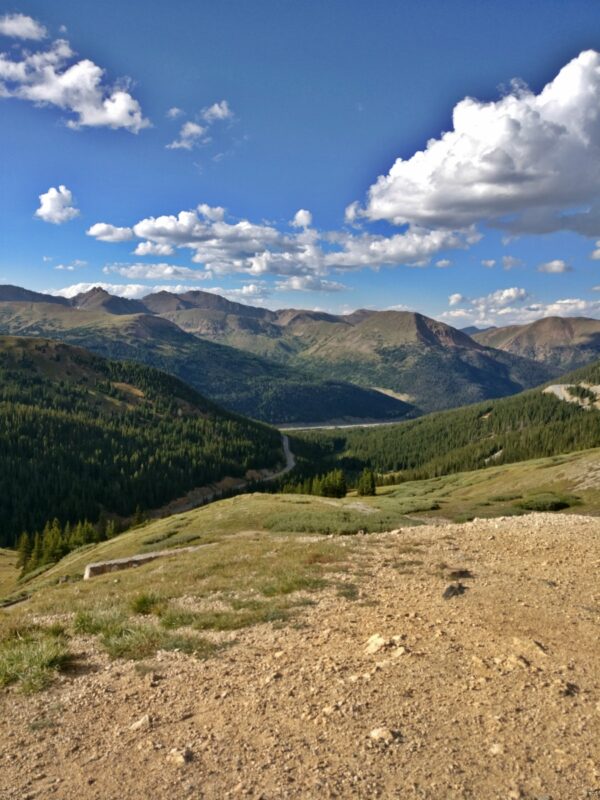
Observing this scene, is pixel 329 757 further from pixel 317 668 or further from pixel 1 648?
pixel 1 648

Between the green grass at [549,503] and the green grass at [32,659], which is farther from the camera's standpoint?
the green grass at [549,503]

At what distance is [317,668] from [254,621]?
14.4 feet

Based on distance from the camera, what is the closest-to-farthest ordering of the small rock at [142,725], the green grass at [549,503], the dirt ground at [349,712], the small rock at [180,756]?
the dirt ground at [349,712] → the small rock at [180,756] → the small rock at [142,725] → the green grass at [549,503]

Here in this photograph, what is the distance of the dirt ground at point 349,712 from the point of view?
323 inches

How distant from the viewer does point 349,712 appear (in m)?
9.98

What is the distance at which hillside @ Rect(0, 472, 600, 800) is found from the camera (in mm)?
8398

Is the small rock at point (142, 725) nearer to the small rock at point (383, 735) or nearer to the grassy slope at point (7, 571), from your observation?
the small rock at point (383, 735)

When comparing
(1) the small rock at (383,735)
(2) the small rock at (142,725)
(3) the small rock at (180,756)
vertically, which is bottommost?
(2) the small rock at (142,725)

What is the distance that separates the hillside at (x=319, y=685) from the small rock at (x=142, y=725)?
70mm

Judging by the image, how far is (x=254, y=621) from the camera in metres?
15.8

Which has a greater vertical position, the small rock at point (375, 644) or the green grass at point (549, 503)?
the small rock at point (375, 644)

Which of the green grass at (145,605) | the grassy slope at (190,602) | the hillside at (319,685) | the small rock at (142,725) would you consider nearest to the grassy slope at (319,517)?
the grassy slope at (190,602)

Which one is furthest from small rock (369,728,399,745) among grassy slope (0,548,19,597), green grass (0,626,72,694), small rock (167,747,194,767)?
grassy slope (0,548,19,597)

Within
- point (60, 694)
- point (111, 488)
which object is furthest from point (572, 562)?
point (111, 488)
